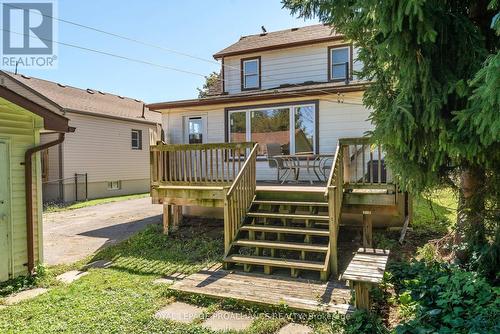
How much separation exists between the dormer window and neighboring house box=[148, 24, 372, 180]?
0.12ft

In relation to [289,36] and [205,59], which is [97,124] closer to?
[205,59]

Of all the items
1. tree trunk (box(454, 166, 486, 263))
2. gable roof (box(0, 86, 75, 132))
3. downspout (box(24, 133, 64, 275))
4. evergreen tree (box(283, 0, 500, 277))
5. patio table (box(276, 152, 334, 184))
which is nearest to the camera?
evergreen tree (box(283, 0, 500, 277))

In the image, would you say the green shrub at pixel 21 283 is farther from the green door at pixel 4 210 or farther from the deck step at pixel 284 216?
the deck step at pixel 284 216

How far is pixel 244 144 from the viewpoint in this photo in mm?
7004

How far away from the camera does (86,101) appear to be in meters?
16.4

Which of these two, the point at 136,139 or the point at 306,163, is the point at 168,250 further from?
the point at 136,139

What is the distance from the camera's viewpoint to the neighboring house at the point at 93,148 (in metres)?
14.3

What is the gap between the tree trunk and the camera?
3977 millimetres

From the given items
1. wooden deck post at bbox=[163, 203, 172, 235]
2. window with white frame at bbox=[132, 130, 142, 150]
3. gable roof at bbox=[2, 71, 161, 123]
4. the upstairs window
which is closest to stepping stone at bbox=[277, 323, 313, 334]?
wooden deck post at bbox=[163, 203, 172, 235]

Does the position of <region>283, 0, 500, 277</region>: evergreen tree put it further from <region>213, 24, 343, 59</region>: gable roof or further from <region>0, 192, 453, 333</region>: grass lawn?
<region>213, 24, 343, 59</region>: gable roof

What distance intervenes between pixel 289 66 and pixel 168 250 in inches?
324

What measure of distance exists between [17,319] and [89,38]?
924 cm

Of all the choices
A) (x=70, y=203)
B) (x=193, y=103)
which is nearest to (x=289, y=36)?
(x=193, y=103)

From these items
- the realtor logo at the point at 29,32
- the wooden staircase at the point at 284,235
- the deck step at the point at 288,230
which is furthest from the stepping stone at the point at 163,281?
the realtor logo at the point at 29,32
